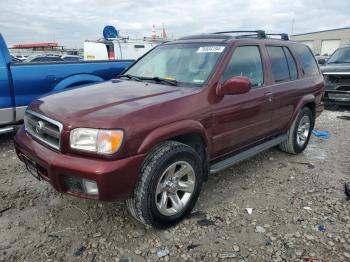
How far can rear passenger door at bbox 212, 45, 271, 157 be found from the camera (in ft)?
11.7

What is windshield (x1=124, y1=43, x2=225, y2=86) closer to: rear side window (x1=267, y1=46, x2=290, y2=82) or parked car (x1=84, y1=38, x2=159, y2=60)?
rear side window (x1=267, y1=46, x2=290, y2=82)

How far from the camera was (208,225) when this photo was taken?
3295mm

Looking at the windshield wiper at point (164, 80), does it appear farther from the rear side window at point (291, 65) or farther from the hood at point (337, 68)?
the hood at point (337, 68)

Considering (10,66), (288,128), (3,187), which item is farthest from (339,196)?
(10,66)

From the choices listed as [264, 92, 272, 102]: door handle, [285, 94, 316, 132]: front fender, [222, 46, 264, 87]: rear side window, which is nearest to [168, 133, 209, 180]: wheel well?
[222, 46, 264, 87]: rear side window

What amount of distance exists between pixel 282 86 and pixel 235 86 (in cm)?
148

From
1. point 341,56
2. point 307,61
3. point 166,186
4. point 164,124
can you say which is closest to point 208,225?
point 166,186

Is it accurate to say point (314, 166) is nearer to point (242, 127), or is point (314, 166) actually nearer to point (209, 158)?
point (242, 127)

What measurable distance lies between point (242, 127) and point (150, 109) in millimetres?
1396

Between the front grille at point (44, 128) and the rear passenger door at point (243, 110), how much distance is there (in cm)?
153

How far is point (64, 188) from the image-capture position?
111 inches

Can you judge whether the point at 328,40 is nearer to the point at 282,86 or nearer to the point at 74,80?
the point at 282,86

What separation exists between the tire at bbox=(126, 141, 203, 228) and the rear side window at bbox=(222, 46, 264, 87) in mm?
1058

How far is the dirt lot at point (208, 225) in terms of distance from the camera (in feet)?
9.47
